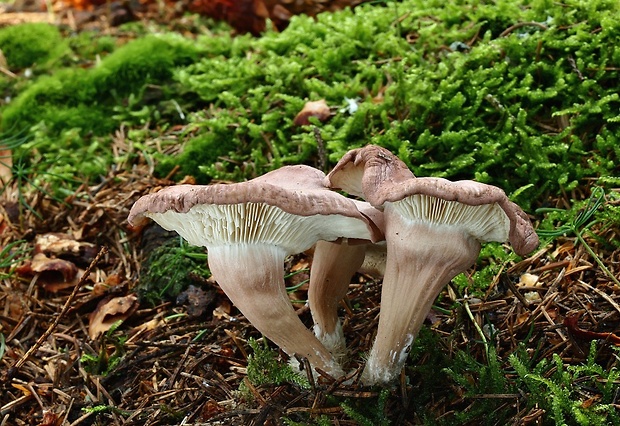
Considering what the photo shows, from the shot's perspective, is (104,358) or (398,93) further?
(398,93)

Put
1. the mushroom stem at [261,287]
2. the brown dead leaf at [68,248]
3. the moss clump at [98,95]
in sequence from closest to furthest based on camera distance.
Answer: the mushroom stem at [261,287]
the brown dead leaf at [68,248]
the moss clump at [98,95]

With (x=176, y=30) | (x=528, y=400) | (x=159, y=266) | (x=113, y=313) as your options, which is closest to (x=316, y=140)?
(x=159, y=266)

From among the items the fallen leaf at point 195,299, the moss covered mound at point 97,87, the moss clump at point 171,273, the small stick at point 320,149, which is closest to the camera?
the fallen leaf at point 195,299

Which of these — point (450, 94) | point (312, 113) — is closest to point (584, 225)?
point (450, 94)

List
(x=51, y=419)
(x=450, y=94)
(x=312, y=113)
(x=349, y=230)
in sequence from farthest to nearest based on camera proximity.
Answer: (x=312, y=113), (x=450, y=94), (x=51, y=419), (x=349, y=230)

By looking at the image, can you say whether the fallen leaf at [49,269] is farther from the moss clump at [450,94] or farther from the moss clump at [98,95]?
the moss clump at [98,95]

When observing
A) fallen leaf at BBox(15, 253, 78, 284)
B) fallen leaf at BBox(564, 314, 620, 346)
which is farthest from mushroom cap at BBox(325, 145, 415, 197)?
fallen leaf at BBox(15, 253, 78, 284)

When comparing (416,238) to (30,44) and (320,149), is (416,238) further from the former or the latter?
(30,44)

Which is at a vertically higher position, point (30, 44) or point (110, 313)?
point (30, 44)

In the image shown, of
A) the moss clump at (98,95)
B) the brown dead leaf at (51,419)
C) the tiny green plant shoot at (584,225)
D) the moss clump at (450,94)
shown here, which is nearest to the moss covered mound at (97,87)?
the moss clump at (98,95)
